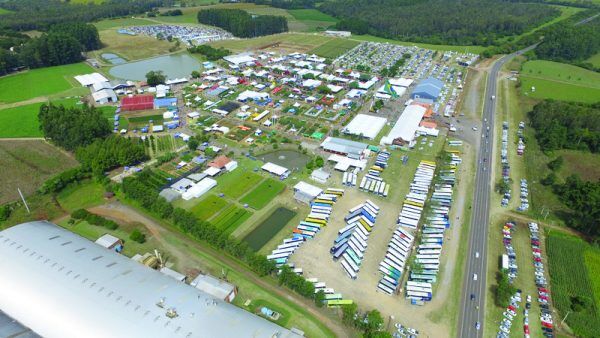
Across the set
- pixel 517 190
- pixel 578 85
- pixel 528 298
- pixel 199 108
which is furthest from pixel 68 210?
pixel 578 85

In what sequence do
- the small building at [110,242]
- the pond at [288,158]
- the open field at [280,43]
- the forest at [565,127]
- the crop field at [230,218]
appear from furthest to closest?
the open field at [280,43] → the forest at [565,127] → the pond at [288,158] → the crop field at [230,218] → the small building at [110,242]

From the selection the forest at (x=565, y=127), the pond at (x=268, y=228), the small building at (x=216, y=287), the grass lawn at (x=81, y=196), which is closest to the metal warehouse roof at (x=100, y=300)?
the small building at (x=216, y=287)

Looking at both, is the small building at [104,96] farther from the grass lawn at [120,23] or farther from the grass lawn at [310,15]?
the grass lawn at [310,15]

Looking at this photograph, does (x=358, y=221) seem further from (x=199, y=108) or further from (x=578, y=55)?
(x=578, y=55)

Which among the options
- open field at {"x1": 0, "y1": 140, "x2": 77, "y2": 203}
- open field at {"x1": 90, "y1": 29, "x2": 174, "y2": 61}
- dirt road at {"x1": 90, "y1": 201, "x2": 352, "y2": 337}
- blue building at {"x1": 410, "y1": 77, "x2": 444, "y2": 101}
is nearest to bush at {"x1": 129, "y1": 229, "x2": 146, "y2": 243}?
dirt road at {"x1": 90, "y1": 201, "x2": 352, "y2": 337}

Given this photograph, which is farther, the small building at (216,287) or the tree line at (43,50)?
the tree line at (43,50)

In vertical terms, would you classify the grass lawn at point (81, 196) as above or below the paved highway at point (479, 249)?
below
